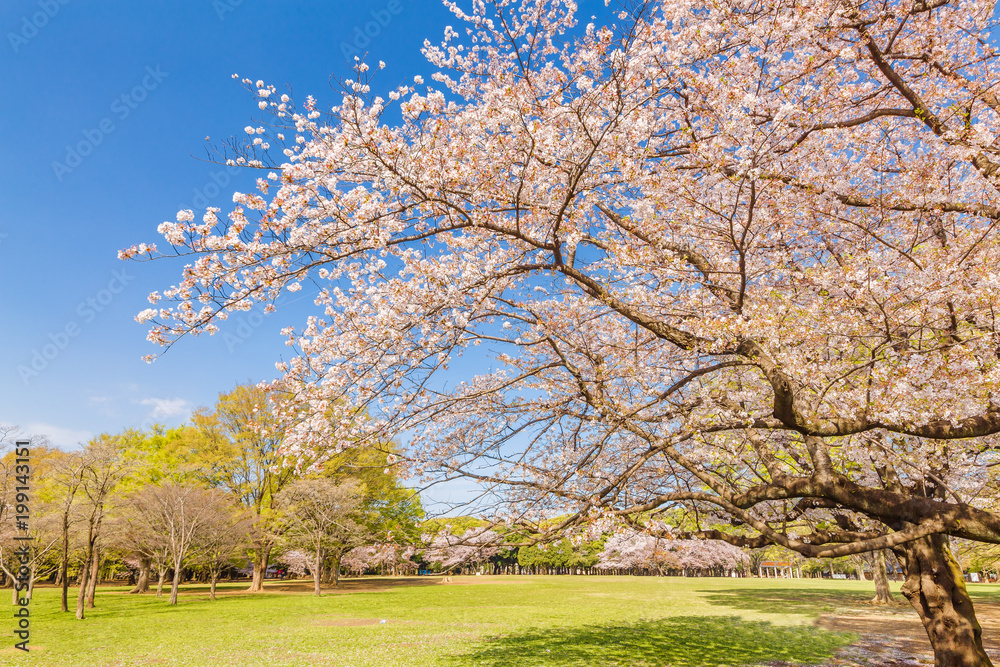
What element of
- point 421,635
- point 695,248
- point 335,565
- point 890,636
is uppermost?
point 695,248

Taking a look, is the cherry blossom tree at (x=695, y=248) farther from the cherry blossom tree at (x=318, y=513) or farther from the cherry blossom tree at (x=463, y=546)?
the cherry blossom tree at (x=318, y=513)

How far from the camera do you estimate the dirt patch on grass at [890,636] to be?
1129 centimetres

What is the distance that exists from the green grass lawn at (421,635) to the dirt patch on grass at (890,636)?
578 mm

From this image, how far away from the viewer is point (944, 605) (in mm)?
7898

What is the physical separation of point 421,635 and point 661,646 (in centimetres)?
628

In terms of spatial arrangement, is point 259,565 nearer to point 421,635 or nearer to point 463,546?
point 421,635

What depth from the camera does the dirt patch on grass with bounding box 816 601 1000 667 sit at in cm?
1129

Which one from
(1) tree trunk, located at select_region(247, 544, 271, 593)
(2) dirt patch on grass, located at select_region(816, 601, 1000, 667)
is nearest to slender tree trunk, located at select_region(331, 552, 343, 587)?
(1) tree trunk, located at select_region(247, 544, 271, 593)

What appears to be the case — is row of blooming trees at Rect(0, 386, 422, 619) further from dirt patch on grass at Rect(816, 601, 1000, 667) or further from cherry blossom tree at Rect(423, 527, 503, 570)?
dirt patch on grass at Rect(816, 601, 1000, 667)

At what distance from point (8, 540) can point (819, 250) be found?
27.1 meters

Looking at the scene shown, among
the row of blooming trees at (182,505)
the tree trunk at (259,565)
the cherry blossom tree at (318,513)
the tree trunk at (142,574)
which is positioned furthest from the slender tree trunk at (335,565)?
the tree trunk at (142,574)

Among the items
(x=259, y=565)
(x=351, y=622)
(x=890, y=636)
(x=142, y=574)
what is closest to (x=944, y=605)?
(x=890, y=636)

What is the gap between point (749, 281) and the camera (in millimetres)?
6844

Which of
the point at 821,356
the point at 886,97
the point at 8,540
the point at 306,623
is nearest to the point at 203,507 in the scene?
the point at 8,540
